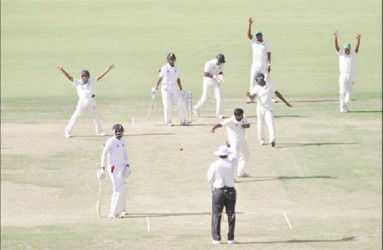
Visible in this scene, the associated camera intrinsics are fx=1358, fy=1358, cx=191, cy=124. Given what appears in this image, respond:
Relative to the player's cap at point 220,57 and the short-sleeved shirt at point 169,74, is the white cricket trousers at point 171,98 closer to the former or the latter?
the short-sleeved shirt at point 169,74

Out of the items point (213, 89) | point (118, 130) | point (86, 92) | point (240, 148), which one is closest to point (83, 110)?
point (86, 92)

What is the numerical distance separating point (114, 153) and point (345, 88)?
1261cm

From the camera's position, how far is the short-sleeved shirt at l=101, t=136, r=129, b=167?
94.6ft

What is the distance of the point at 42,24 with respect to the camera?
205ft

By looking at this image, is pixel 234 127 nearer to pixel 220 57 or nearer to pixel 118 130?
pixel 118 130

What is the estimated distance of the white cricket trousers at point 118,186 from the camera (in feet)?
95.3

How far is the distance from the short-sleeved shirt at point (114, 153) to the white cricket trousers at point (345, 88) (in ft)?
40.4

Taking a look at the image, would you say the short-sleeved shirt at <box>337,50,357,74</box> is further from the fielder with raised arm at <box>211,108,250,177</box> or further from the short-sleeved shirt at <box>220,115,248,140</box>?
the short-sleeved shirt at <box>220,115,248,140</box>

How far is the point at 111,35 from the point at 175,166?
26.3 meters

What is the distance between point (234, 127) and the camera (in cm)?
3117

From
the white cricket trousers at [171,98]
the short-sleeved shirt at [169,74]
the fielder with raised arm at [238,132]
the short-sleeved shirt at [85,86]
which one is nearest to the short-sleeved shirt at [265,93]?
the fielder with raised arm at [238,132]

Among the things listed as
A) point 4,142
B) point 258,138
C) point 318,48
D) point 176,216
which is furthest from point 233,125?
point 318,48

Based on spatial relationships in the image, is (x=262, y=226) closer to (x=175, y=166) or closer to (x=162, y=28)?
(x=175, y=166)

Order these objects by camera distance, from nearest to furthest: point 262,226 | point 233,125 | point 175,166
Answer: point 262,226
point 233,125
point 175,166
